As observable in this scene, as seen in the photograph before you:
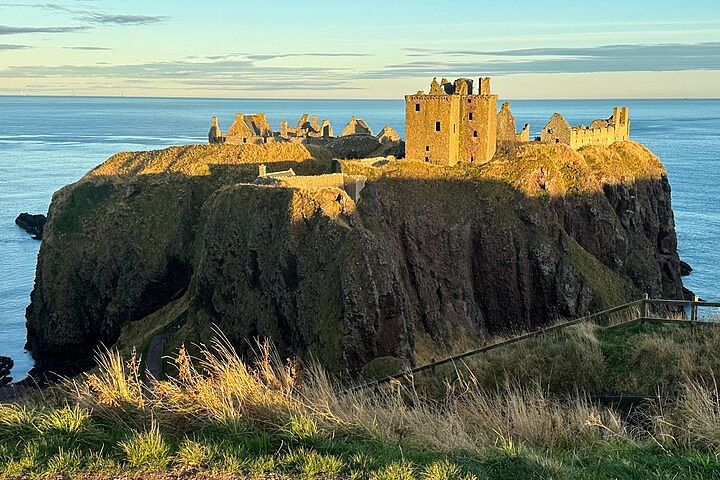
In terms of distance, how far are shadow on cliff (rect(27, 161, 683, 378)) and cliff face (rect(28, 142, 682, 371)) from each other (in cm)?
14

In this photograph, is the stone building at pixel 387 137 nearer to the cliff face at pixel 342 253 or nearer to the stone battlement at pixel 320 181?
the cliff face at pixel 342 253

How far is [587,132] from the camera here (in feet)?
276

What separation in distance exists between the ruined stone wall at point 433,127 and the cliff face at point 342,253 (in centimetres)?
294

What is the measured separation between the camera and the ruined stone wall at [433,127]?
68688 mm

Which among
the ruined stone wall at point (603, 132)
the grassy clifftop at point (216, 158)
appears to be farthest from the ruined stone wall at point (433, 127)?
the ruined stone wall at point (603, 132)

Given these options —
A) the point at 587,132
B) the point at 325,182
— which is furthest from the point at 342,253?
the point at 587,132

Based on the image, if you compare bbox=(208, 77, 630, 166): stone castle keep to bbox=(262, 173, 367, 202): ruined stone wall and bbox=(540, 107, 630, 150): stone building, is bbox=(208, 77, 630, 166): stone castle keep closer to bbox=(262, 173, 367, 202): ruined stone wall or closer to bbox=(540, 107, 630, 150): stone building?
bbox=(540, 107, 630, 150): stone building

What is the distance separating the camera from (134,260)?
6738 centimetres

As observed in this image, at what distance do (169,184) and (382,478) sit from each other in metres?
67.0

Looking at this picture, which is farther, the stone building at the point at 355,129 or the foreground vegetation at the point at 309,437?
the stone building at the point at 355,129

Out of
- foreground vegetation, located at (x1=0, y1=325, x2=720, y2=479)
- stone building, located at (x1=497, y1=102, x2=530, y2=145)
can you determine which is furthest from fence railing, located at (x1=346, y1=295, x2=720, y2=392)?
stone building, located at (x1=497, y1=102, x2=530, y2=145)

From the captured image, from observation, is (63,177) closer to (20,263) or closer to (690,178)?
(20,263)

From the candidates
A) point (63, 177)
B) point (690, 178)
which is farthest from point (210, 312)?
point (690, 178)

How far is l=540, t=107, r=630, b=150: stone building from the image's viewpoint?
254 feet
